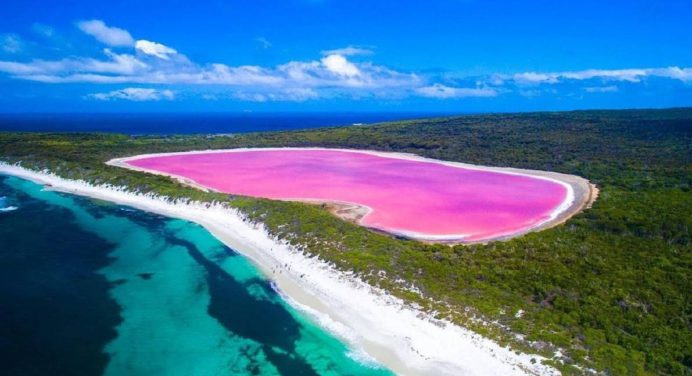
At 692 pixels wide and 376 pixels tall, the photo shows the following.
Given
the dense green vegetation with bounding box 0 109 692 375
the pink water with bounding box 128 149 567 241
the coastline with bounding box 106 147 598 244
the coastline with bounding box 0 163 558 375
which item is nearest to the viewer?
the coastline with bounding box 0 163 558 375

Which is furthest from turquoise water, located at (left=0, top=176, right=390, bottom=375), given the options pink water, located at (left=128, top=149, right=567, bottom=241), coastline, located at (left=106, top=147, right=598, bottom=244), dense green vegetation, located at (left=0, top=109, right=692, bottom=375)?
pink water, located at (left=128, top=149, right=567, bottom=241)

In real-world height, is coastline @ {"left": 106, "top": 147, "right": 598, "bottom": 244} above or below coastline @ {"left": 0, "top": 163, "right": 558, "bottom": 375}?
above

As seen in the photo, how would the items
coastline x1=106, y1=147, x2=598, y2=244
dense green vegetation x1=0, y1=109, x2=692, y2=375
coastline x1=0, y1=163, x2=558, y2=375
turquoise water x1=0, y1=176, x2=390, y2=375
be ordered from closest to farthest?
1. coastline x1=0, y1=163, x2=558, y2=375
2. dense green vegetation x1=0, y1=109, x2=692, y2=375
3. turquoise water x1=0, y1=176, x2=390, y2=375
4. coastline x1=106, y1=147, x2=598, y2=244

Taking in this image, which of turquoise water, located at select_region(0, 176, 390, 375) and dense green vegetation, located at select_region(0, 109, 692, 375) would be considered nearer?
dense green vegetation, located at select_region(0, 109, 692, 375)

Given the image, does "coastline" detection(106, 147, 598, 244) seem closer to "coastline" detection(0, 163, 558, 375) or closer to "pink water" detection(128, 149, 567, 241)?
"pink water" detection(128, 149, 567, 241)

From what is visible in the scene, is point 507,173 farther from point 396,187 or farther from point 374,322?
point 374,322

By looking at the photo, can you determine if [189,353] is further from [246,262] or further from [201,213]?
[201,213]
